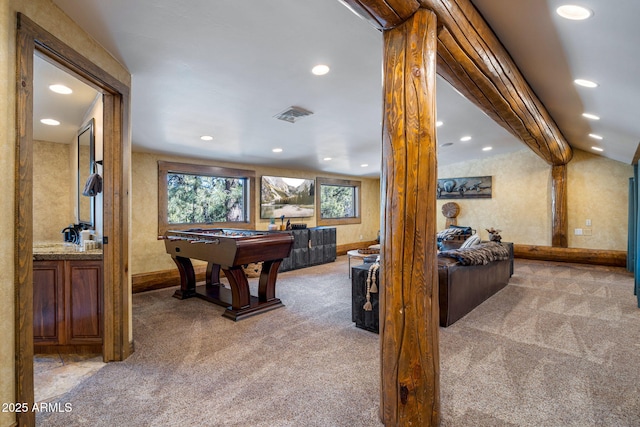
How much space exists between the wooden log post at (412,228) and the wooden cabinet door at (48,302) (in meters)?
2.72

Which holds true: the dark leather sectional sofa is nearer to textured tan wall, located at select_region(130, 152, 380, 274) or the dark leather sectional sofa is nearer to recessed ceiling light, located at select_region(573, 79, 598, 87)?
recessed ceiling light, located at select_region(573, 79, 598, 87)

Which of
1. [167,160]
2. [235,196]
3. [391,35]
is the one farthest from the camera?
[235,196]

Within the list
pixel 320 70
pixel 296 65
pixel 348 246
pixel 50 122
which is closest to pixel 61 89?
pixel 50 122

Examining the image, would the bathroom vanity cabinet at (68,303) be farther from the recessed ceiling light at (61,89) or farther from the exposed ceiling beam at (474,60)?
the exposed ceiling beam at (474,60)

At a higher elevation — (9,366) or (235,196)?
(235,196)

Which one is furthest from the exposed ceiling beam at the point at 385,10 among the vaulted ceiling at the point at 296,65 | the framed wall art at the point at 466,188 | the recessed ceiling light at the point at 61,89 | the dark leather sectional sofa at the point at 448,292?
the framed wall art at the point at 466,188

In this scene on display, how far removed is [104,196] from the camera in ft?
8.32

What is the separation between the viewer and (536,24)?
2.01m

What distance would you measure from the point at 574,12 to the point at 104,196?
338 centimetres

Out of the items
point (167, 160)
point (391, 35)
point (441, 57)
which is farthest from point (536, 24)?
point (167, 160)

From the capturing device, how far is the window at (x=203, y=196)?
523cm

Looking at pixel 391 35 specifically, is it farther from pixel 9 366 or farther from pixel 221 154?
pixel 221 154

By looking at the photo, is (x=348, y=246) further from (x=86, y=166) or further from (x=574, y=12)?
(x=574, y=12)

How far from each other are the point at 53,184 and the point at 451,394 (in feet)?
17.2
